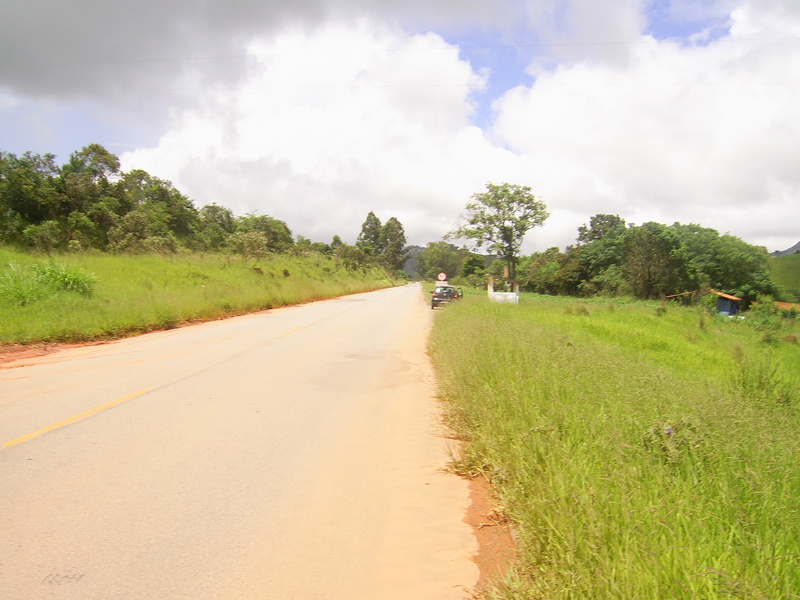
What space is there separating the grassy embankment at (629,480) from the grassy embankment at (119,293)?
38.3 ft

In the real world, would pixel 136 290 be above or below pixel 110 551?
above

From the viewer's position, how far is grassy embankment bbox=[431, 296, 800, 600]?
251cm

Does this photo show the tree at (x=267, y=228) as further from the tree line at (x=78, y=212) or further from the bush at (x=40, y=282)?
the bush at (x=40, y=282)

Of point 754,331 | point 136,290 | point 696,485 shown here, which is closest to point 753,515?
point 696,485

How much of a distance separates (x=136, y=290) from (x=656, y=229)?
45.2 meters

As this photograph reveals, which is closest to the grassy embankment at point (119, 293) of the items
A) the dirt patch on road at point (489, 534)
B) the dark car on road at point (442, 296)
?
the dark car on road at point (442, 296)

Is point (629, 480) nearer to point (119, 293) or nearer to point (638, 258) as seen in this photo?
point (119, 293)

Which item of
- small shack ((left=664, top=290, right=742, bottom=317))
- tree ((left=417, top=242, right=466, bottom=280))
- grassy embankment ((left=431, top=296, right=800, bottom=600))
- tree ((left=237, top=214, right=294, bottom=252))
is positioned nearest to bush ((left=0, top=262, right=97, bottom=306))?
grassy embankment ((left=431, top=296, right=800, bottom=600))

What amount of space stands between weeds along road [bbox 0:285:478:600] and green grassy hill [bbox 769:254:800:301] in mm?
88396

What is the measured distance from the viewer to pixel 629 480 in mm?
3232

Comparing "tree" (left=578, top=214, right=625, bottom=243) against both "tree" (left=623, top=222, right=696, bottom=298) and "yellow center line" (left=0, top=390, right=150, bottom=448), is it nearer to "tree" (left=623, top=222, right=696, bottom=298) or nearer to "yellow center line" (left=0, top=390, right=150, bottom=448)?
"tree" (left=623, top=222, right=696, bottom=298)

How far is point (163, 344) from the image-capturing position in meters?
12.6

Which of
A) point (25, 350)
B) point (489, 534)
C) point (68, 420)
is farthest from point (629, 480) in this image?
point (25, 350)

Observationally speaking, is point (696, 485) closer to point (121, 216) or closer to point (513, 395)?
point (513, 395)
